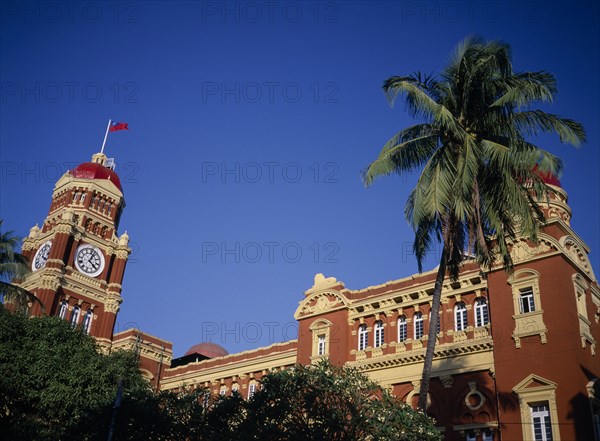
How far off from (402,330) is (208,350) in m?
37.8

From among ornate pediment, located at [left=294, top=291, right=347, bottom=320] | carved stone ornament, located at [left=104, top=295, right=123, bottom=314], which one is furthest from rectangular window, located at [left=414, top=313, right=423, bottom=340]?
carved stone ornament, located at [left=104, top=295, right=123, bottom=314]

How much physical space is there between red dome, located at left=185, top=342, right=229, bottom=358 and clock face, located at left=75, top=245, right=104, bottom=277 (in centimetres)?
1663

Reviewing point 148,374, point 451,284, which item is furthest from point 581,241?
point 148,374

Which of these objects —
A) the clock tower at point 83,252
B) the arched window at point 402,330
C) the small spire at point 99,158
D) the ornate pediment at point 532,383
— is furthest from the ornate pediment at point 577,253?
the small spire at point 99,158

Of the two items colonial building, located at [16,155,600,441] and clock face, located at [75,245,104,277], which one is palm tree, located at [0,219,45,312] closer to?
colonial building, located at [16,155,600,441]

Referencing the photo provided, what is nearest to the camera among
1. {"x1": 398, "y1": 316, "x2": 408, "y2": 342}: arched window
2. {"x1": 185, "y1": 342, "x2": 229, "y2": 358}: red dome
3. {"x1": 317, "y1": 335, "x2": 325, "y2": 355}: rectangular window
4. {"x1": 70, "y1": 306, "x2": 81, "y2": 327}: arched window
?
{"x1": 398, "y1": 316, "x2": 408, "y2": 342}: arched window

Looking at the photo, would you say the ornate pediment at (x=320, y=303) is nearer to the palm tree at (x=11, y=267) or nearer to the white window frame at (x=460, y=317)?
the white window frame at (x=460, y=317)

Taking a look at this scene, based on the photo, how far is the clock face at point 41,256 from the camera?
57250 millimetres

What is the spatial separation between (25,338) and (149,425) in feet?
37.4

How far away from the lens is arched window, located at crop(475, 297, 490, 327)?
34.2 m

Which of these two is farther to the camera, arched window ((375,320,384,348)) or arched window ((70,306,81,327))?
arched window ((70,306,81,327))

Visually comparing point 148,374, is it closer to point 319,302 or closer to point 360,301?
point 319,302

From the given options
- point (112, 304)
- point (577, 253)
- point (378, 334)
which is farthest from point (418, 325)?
point (112, 304)

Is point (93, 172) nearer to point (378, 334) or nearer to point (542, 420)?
point (378, 334)
